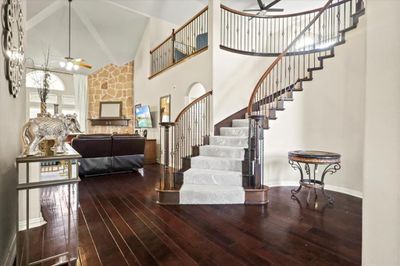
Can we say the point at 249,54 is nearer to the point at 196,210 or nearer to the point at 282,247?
the point at 196,210

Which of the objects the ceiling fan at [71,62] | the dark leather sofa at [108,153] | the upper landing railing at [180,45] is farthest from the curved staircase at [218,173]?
the ceiling fan at [71,62]

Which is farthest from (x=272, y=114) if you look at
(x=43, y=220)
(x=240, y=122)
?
(x=43, y=220)

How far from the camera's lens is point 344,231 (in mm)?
2221

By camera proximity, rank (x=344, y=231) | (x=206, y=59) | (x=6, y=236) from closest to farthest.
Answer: (x=6, y=236)
(x=344, y=231)
(x=206, y=59)

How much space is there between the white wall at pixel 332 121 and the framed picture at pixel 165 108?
3.30 metres

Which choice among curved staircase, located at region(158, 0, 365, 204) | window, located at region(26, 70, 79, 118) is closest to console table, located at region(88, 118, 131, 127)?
window, located at region(26, 70, 79, 118)

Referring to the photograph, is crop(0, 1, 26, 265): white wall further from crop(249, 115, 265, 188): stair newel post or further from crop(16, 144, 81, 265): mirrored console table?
crop(249, 115, 265, 188): stair newel post

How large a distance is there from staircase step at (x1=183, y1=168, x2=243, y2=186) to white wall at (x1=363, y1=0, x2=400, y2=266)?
235cm

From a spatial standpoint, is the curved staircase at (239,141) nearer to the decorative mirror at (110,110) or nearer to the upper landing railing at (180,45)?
the upper landing railing at (180,45)

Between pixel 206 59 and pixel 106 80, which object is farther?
pixel 106 80

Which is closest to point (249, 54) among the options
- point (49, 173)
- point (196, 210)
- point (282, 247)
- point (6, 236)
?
point (196, 210)

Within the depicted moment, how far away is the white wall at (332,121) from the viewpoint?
342cm

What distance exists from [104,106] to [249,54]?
21.4 ft

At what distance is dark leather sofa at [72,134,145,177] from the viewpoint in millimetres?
4480
